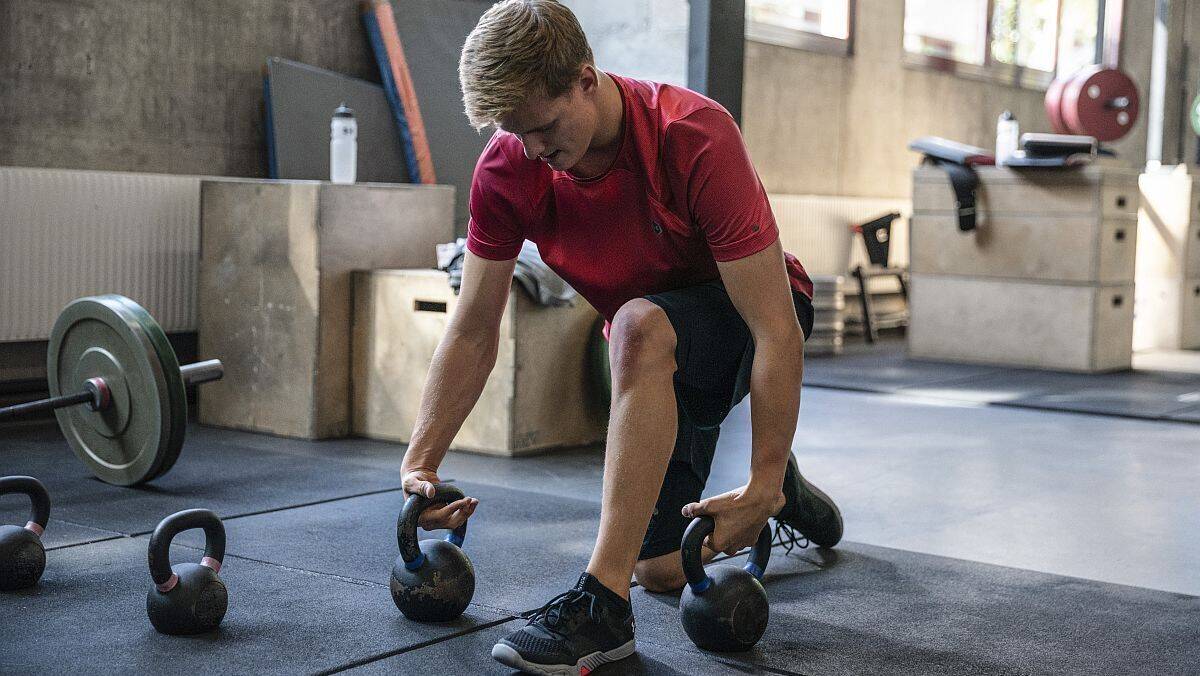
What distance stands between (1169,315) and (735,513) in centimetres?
600

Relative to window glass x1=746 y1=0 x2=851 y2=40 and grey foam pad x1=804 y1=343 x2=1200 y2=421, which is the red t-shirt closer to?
grey foam pad x1=804 y1=343 x2=1200 y2=421

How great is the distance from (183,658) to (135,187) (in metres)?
2.62

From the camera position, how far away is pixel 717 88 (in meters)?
5.14

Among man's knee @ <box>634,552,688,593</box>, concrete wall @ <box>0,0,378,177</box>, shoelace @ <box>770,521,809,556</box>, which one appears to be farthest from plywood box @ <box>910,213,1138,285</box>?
man's knee @ <box>634,552,688,593</box>

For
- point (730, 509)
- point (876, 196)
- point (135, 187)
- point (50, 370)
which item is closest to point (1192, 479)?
point (730, 509)

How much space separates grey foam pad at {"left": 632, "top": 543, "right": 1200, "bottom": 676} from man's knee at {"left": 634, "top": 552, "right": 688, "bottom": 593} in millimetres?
20

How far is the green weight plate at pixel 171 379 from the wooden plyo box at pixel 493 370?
804 mm

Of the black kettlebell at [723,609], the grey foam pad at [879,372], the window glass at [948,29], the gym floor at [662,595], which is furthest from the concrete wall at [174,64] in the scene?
the window glass at [948,29]

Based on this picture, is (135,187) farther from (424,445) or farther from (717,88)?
(424,445)

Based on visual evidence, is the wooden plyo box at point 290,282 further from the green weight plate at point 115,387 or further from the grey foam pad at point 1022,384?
the grey foam pad at point 1022,384

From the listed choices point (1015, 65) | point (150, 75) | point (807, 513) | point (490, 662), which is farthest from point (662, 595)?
point (1015, 65)

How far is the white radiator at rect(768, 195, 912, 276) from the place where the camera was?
23.1ft

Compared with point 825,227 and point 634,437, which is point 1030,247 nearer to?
point 825,227

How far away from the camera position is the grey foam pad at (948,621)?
72.6 inches
